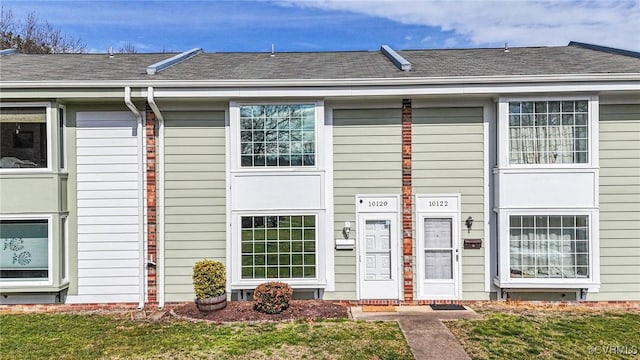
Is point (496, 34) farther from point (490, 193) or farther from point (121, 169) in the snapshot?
point (121, 169)

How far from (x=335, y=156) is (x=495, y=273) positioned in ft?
12.6

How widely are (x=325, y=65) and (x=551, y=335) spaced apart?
259 inches

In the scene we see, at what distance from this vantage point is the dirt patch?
6.39 m

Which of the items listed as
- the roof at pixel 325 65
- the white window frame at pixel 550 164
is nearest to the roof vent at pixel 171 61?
the roof at pixel 325 65

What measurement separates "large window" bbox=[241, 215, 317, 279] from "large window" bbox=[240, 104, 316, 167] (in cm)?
109

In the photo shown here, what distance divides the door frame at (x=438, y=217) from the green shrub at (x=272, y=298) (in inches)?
102

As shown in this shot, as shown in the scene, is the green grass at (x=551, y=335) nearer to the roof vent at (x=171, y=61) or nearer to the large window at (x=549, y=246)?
the large window at (x=549, y=246)

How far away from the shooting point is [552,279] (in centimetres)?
691

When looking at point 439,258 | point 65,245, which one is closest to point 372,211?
point 439,258

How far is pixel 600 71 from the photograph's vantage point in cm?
695

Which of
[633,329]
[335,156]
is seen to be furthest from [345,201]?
[633,329]

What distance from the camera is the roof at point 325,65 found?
711 centimetres

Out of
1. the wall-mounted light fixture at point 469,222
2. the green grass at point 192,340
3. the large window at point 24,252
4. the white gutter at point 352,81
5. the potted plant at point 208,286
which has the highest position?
the white gutter at point 352,81

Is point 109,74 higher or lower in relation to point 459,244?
higher
